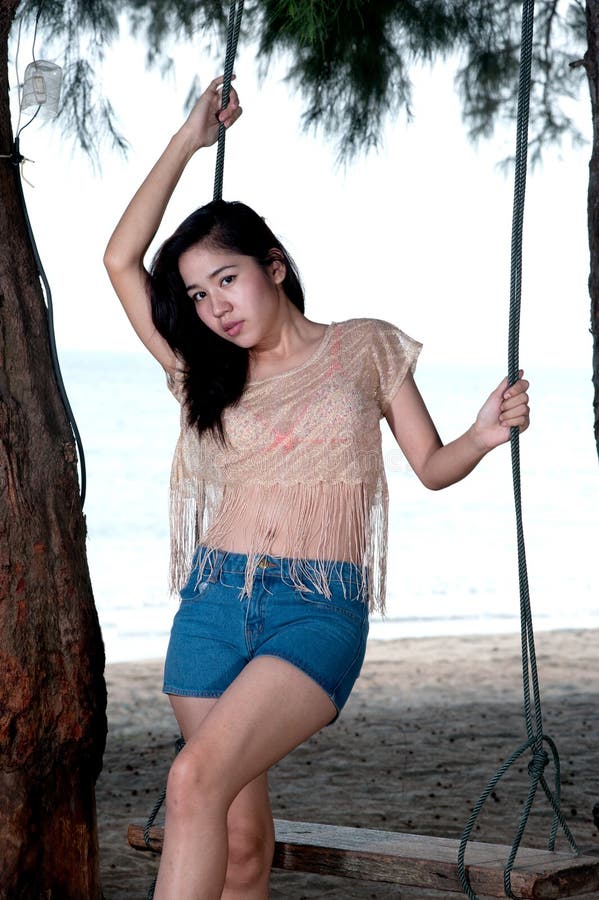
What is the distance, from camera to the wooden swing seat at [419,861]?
2.00m

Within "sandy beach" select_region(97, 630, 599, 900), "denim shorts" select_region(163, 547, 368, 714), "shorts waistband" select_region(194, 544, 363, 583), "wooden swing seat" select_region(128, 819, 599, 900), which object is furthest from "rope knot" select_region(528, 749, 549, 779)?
"sandy beach" select_region(97, 630, 599, 900)

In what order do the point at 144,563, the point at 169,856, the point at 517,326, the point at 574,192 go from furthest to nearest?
the point at 574,192, the point at 144,563, the point at 517,326, the point at 169,856

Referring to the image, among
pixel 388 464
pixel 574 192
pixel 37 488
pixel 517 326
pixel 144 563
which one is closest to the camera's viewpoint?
pixel 517 326

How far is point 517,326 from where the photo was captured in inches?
86.8

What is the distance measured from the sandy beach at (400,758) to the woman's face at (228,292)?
1.74 meters

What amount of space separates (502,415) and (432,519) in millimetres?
16633

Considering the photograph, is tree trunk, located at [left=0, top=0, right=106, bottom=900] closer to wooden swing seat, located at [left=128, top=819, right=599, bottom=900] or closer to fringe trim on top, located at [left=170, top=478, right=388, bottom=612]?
wooden swing seat, located at [left=128, top=819, right=599, bottom=900]

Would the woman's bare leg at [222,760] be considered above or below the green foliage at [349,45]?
below

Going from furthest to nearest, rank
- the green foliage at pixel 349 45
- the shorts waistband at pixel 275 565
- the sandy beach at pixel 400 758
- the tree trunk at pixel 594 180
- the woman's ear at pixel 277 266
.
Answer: the green foliage at pixel 349 45 < the sandy beach at pixel 400 758 < the tree trunk at pixel 594 180 < the woman's ear at pixel 277 266 < the shorts waistband at pixel 275 565

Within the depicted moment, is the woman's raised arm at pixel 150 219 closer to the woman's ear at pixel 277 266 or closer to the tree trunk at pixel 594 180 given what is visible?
the woman's ear at pixel 277 266

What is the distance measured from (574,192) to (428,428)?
58.4 feet

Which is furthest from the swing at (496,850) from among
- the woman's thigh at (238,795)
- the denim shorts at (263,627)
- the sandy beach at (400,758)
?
the sandy beach at (400,758)

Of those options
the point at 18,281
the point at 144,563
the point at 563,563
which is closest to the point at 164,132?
the point at 144,563

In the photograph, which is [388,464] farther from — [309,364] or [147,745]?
[147,745]
